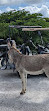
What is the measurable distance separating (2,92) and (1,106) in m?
0.96

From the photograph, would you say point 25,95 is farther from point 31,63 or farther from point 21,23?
point 21,23

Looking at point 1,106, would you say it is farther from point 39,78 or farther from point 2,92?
point 39,78

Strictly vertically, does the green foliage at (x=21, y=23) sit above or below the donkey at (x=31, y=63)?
below

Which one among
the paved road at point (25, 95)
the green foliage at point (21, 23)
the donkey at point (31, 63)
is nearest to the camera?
the paved road at point (25, 95)

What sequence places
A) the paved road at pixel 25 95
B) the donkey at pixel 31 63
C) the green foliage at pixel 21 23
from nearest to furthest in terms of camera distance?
the paved road at pixel 25 95 < the donkey at pixel 31 63 < the green foliage at pixel 21 23

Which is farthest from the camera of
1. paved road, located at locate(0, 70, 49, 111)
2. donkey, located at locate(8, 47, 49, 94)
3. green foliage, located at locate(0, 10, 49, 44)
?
green foliage, located at locate(0, 10, 49, 44)

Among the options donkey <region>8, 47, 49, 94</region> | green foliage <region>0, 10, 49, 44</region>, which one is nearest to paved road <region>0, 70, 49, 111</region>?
donkey <region>8, 47, 49, 94</region>

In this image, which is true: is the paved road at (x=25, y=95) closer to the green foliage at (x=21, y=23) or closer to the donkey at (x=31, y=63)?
the donkey at (x=31, y=63)

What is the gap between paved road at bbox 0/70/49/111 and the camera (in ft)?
16.6

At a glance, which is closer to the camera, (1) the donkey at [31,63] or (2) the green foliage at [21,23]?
(1) the donkey at [31,63]

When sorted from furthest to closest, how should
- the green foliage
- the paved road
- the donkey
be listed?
1. the green foliage
2. the donkey
3. the paved road

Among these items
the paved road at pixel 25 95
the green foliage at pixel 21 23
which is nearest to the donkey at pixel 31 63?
the paved road at pixel 25 95

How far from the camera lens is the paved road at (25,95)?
5062 mm

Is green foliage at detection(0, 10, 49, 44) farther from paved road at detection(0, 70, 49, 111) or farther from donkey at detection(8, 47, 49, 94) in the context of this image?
donkey at detection(8, 47, 49, 94)
